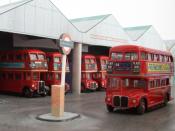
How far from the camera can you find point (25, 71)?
85.2 feet

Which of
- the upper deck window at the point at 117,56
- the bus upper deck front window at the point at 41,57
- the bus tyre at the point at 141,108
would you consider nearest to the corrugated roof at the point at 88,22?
the bus upper deck front window at the point at 41,57

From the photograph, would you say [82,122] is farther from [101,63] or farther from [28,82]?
[101,63]

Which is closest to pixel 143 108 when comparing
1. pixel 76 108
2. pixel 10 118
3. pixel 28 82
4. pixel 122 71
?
pixel 122 71

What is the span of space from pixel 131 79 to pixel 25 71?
35.4 feet

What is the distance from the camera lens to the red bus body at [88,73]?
103 ft

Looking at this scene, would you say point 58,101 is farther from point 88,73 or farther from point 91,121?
point 88,73

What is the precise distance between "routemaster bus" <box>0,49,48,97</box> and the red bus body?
5.74m

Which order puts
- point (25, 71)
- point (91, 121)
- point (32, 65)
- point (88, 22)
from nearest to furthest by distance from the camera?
1. point (91, 121)
2. point (32, 65)
3. point (25, 71)
4. point (88, 22)

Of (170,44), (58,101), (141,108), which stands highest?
(170,44)

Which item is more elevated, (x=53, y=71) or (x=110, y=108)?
(x=53, y=71)

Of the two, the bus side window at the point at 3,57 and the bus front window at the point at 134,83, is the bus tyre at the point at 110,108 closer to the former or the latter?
the bus front window at the point at 134,83

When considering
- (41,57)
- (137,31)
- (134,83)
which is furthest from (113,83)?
(137,31)

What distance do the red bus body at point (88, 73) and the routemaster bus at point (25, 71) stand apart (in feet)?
18.8

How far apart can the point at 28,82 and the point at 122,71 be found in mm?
10238
